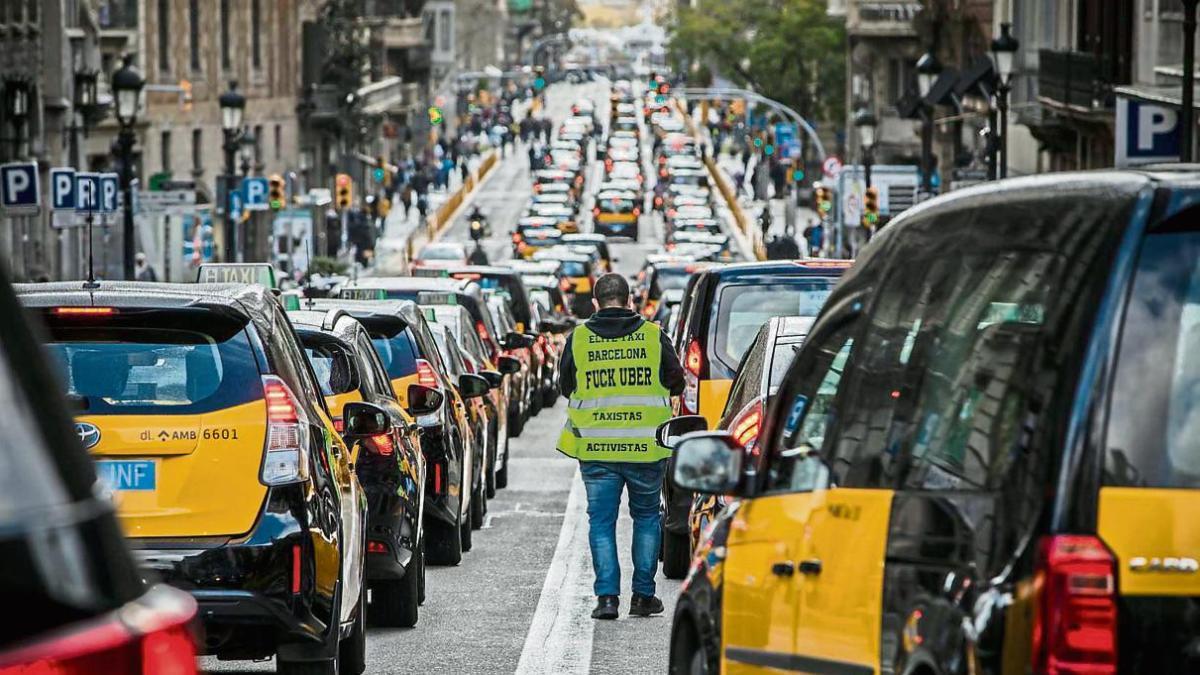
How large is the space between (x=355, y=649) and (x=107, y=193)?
2517 centimetres

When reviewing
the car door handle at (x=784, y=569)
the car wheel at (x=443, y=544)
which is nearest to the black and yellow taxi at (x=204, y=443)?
the car door handle at (x=784, y=569)

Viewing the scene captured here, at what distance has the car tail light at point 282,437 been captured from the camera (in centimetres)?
916

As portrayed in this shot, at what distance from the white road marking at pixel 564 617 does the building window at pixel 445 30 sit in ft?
518

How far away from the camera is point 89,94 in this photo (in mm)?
42375

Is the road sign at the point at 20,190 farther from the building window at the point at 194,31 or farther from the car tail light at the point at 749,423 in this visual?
the building window at the point at 194,31

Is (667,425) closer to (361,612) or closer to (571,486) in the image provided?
(361,612)

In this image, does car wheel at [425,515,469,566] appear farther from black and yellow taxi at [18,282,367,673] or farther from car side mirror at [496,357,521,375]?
black and yellow taxi at [18,282,367,673]

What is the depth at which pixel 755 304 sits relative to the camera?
1680cm

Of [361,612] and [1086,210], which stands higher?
[1086,210]

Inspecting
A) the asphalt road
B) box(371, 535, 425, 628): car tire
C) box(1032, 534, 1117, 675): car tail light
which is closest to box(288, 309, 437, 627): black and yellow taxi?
box(371, 535, 425, 628): car tire

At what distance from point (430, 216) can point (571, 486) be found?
292 ft

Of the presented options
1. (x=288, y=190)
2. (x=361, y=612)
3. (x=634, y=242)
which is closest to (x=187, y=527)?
(x=361, y=612)

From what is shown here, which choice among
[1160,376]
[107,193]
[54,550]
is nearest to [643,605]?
[1160,376]

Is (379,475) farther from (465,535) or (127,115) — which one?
(127,115)
